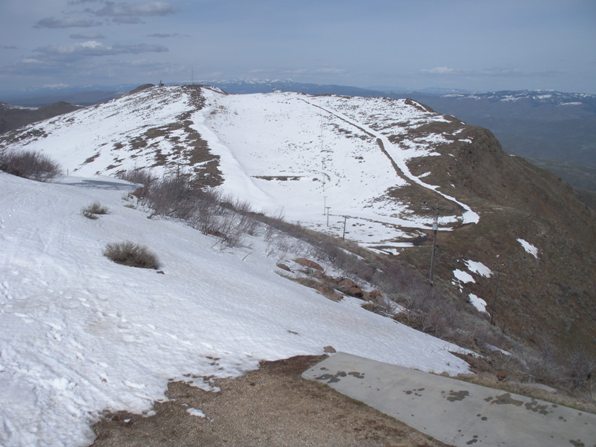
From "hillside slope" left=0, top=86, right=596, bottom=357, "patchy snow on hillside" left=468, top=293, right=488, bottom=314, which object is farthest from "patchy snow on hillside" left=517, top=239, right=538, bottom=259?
"patchy snow on hillside" left=468, top=293, right=488, bottom=314

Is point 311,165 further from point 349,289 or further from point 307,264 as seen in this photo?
point 349,289

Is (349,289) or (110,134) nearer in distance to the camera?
(349,289)

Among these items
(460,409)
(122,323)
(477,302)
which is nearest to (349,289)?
(122,323)

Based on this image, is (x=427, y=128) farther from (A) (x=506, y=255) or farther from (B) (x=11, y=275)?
(B) (x=11, y=275)

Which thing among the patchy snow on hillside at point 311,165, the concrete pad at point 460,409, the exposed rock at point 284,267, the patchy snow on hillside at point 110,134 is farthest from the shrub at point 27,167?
the patchy snow on hillside at point 110,134

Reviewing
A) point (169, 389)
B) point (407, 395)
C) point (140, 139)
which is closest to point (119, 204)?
point (169, 389)

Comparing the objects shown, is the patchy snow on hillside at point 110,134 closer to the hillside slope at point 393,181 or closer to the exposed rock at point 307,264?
the hillside slope at point 393,181

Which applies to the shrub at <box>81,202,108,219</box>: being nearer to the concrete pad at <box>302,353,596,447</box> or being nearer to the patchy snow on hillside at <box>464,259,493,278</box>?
the concrete pad at <box>302,353,596,447</box>
